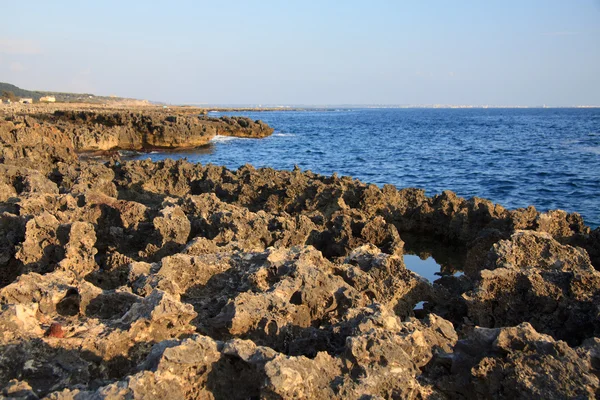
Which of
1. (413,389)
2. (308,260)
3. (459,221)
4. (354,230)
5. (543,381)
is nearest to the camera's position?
(543,381)

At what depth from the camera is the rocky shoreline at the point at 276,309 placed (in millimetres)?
2817

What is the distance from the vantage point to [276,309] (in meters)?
3.86

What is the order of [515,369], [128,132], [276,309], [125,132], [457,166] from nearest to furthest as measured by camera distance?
[515,369], [276,309], [457,166], [125,132], [128,132]

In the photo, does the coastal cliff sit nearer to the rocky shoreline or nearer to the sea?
the sea

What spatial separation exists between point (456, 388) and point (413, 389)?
308 millimetres

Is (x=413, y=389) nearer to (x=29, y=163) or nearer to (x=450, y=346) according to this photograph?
(x=450, y=346)

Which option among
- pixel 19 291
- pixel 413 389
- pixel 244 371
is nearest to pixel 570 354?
pixel 413 389

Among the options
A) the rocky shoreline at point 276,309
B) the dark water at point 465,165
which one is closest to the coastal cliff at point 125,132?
the dark water at point 465,165

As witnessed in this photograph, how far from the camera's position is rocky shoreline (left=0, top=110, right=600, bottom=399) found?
2817 mm

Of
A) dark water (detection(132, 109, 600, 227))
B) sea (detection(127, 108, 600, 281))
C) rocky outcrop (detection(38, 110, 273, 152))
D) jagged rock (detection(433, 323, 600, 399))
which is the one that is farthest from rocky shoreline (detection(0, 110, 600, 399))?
rocky outcrop (detection(38, 110, 273, 152))

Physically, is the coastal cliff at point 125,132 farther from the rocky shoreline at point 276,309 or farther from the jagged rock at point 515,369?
the jagged rock at point 515,369

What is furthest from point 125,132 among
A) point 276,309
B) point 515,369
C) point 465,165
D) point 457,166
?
point 515,369

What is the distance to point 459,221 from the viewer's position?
878 centimetres

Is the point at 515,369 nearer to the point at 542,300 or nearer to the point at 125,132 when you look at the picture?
the point at 542,300
